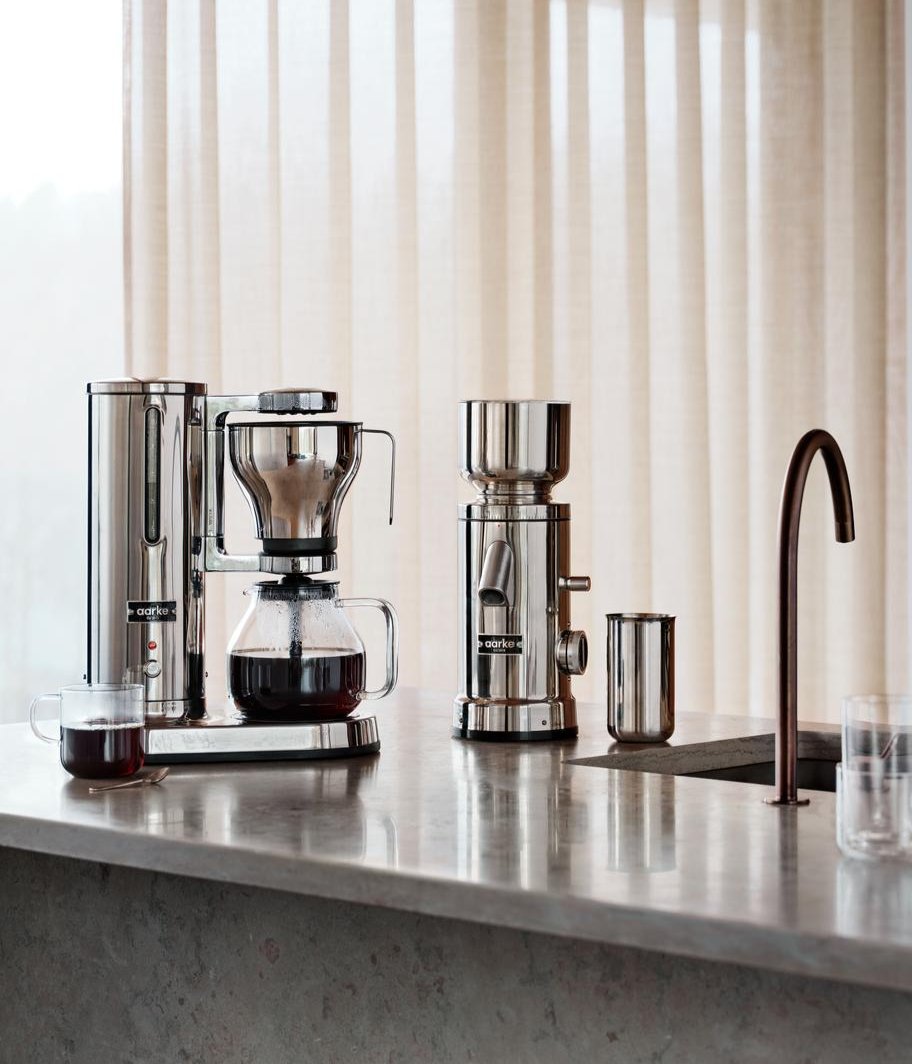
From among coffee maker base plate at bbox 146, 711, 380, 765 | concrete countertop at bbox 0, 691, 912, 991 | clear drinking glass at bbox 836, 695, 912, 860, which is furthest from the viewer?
coffee maker base plate at bbox 146, 711, 380, 765

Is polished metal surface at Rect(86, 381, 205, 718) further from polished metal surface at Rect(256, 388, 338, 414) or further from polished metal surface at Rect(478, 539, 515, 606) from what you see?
polished metal surface at Rect(478, 539, 515, 606)

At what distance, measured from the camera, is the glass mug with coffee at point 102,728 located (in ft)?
4.76

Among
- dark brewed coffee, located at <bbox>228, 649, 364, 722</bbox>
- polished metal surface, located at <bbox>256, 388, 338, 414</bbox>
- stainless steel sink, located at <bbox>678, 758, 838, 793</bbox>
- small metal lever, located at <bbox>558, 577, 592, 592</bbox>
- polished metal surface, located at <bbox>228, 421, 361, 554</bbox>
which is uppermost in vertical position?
polished metal surface, located at <bbox>256, 388, 338, 414</bbox>

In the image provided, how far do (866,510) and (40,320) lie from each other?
2100mm

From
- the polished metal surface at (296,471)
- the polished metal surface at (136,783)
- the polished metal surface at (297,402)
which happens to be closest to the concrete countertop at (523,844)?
the polished metal surface at (136,783)

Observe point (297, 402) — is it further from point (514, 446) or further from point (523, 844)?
point (523, 844)

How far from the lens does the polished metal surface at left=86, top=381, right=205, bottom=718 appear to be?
1.63 m

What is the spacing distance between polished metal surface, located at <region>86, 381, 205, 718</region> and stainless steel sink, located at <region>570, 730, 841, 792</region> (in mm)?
448

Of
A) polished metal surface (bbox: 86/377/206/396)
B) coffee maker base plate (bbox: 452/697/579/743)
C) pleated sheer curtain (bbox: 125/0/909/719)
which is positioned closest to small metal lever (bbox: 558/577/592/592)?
coffee maker base plate (bbox: 452/697/579/743)

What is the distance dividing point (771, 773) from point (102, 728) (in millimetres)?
792

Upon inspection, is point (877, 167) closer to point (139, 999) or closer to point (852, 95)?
point (852, 95)

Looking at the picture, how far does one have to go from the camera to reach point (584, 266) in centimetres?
344

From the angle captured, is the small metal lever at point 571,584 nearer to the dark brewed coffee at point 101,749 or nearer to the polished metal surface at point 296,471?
the polished metal surface at point 296,471

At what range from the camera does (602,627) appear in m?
3.47
